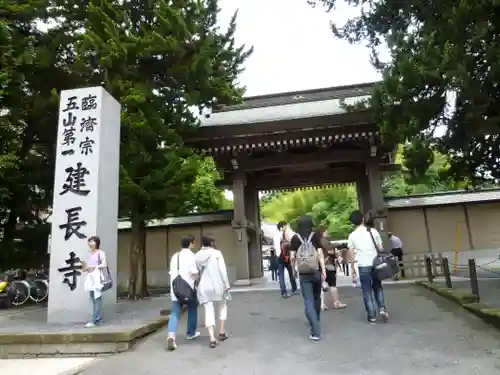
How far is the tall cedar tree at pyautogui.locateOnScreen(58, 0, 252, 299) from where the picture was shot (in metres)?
10.7

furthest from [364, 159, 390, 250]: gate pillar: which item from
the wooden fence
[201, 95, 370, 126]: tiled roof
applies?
[201, 95, 370, 126]: tiled roof

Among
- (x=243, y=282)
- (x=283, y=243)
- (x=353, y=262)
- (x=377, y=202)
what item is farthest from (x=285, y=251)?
(x=377, y=202)

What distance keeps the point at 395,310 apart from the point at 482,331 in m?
1.80

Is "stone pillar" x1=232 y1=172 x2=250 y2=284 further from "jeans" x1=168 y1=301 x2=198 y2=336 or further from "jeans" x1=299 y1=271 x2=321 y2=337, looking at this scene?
"jeans" x1=299 y1=271 x2=321 y2=337

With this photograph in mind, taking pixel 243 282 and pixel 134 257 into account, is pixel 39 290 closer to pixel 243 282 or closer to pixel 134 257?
pixel 134 257

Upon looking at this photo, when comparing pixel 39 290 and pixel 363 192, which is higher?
pixel 363 192

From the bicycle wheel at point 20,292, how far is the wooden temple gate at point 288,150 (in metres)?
6.77

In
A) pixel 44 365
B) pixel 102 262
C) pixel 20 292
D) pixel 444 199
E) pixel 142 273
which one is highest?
pixel 444 199

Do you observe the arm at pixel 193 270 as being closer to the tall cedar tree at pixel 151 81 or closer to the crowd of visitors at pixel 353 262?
the crowd of visitors at pixel 353 262

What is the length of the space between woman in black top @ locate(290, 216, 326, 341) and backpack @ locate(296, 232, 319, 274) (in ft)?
0.24

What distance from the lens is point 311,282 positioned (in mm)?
5562

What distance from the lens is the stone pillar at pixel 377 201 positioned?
12211 mm

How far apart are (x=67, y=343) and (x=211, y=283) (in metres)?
2.47

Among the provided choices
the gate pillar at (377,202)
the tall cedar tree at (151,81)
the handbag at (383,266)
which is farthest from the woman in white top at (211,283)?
the gate pillar at (377,202)
